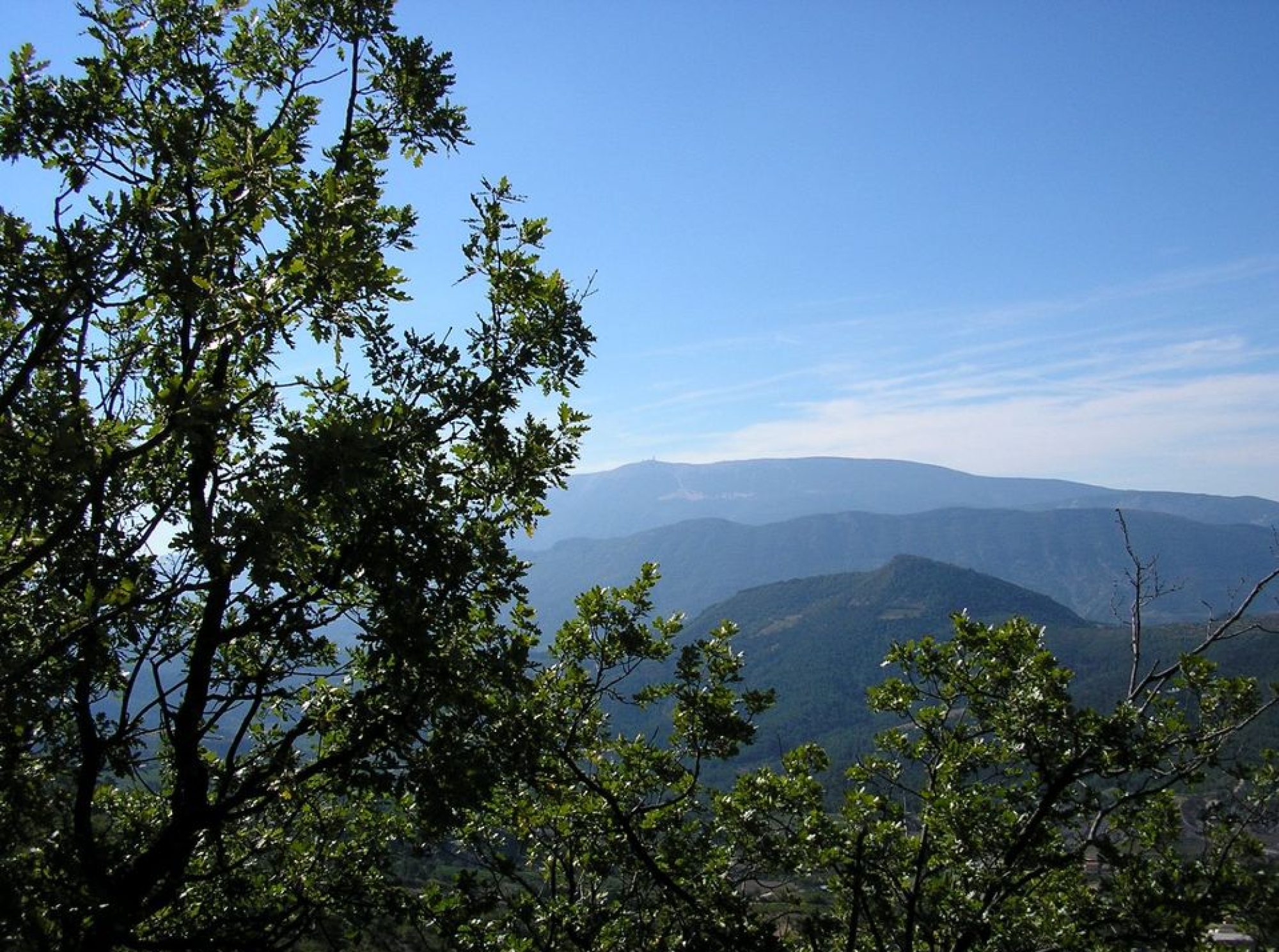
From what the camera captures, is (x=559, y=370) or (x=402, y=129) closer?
(x=559, y=370)

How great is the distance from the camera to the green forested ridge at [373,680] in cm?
485

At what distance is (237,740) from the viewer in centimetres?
628

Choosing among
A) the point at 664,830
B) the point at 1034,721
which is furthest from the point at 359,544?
the point at 1034,721

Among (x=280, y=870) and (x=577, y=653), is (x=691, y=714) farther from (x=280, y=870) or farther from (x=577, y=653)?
(x=280, y=870)

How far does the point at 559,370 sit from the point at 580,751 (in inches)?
171

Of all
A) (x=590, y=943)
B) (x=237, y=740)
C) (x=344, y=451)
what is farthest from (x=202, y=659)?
(x=590, y=943)

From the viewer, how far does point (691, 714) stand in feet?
27.7

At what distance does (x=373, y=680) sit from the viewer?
246 inches

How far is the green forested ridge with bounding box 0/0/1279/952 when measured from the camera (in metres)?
4.85

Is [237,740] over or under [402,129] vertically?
under

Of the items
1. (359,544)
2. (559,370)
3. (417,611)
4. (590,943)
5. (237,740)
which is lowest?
(590,943)

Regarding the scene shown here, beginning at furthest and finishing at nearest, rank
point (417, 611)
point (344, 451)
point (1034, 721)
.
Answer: point (1034, 721) → point (417, 611) → point (344, 451)

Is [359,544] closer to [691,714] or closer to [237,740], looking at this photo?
[237,740]

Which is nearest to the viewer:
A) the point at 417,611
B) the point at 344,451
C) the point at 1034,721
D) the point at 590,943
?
the point at 344,451
